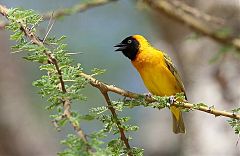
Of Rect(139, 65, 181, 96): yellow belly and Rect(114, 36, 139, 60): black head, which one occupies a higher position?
Rect(114, 36, 139, 60): black head

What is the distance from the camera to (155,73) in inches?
152

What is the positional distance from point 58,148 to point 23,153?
1.24 metres

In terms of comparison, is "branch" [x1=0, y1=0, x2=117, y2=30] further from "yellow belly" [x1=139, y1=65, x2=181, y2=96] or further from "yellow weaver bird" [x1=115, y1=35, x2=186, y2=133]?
"yellow belly" [x1=139, y1=65, x2=181, y2=96]

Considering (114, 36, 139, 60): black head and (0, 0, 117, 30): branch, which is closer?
(0, 0, 117, 30): branch

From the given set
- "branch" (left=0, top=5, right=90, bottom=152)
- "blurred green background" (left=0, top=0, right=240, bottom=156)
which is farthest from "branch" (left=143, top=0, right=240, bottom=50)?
"branch" (left=0, top=5, right=90, bottom=152)

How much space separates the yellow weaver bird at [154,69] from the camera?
3.84 meters

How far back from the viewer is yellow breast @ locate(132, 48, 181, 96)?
3.84m

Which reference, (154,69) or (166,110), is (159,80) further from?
(166,110)

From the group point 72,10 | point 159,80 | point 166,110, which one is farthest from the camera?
point 166,110

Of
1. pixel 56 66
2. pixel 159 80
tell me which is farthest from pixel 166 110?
pixel 56 66

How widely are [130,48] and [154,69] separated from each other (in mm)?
253

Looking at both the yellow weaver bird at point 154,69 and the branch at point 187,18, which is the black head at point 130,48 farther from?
the branch at point 187,18

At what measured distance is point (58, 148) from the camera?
698cm

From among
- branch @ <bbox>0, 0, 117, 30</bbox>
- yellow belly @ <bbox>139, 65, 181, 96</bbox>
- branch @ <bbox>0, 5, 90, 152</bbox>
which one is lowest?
branch @ <bbox>0, 5, 90, 152</bbox>
